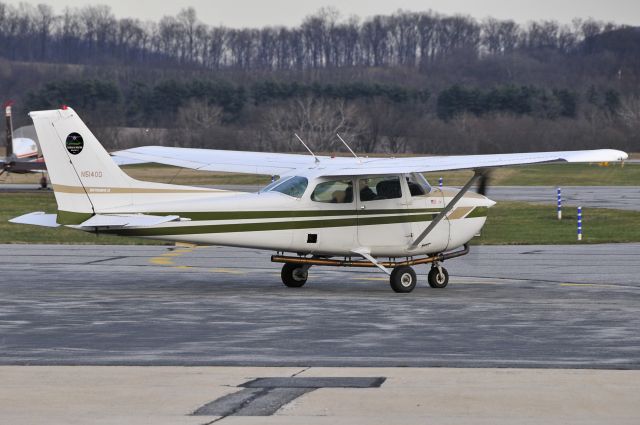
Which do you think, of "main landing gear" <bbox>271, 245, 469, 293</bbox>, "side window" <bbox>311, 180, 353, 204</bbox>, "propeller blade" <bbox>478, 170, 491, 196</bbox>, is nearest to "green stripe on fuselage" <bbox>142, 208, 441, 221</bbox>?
"side window" <bbox>311, 180, 353, 204</bbox>

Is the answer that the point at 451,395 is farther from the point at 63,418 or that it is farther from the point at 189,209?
the point at 189,209

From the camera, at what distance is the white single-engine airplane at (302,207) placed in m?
18.4

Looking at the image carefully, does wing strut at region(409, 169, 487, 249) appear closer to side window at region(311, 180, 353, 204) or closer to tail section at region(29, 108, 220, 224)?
side window at region(311, 180, 353, 204)

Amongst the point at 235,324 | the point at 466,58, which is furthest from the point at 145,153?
the point at 466,58

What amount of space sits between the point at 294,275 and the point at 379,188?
2.09 metres

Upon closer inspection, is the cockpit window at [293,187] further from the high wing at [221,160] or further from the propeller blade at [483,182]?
the propeller blade at [483,182]

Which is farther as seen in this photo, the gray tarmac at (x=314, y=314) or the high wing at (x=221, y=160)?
the high wing at (x=221, y=160)

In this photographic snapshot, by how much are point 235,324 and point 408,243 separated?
5.23 meters

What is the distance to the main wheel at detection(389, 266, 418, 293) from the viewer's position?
19.7 metres

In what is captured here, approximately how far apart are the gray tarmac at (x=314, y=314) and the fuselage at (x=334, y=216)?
0.81m

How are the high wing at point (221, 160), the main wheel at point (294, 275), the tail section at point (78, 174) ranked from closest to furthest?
the tail section at point (78, 174) < the main wheel at point (294, 275) < the high wing at point (221, 160)

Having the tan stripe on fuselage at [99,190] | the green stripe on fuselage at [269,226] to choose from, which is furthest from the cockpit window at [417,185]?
the tan stripe on fuselage at [99,190]

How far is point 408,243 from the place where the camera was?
65.7 ft

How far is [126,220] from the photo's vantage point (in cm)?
1816
